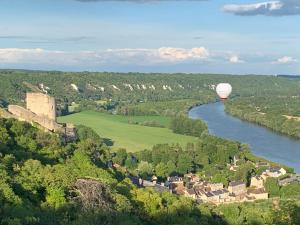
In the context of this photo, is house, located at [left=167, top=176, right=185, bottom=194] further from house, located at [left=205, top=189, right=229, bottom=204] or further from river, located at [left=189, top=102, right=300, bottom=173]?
river, located at [left=189, top=102, right=300, bottom=173]

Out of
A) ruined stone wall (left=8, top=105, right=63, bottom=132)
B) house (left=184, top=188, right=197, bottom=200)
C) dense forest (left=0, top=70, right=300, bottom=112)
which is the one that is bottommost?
house (left=184, top=188, right=197, bottom=200)

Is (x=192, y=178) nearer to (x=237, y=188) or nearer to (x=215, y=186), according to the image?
(x=215, y=186)

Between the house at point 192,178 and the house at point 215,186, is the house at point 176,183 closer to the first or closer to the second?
the house at point 192,178

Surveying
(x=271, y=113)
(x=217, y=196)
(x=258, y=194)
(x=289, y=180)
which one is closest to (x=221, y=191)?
(x=217, y=196)

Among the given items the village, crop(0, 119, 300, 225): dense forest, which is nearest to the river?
the village

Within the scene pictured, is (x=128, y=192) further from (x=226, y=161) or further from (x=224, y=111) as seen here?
(x=224, y=111)

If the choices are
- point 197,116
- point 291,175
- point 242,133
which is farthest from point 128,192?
point 197,116

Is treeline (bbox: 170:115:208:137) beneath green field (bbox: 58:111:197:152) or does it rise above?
above
